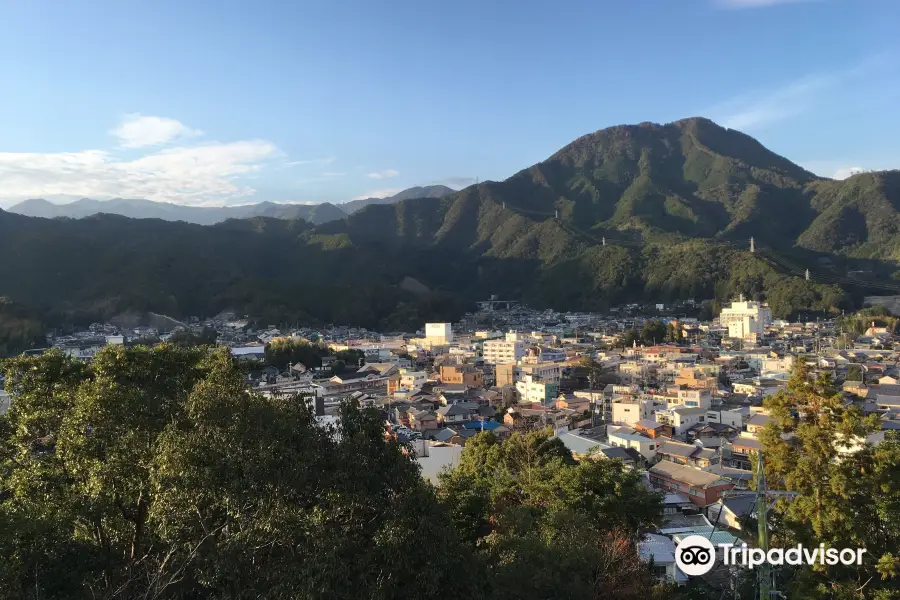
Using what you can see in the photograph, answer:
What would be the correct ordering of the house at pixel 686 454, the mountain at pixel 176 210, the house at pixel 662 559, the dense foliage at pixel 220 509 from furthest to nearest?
the mountain at pixel 176 210, the house at pixel 686 454, the house at pixel 662 559, the dense foliage at pixel 220 509

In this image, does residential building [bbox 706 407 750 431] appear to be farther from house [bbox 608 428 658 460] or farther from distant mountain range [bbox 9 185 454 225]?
distant mountain range [bbox 9 185 454 225]

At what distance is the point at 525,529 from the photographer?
5.98m

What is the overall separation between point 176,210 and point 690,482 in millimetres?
185792

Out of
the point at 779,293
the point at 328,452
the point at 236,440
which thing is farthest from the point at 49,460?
the point at 779,293

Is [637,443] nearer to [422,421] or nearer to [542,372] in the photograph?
[422,421]

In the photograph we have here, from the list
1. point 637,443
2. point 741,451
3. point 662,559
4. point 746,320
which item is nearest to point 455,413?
point 637,443

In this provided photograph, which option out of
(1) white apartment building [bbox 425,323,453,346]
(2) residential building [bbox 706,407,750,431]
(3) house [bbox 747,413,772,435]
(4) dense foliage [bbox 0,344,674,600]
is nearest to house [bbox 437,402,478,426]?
(2) residential building [bbox 706,407,750,431]

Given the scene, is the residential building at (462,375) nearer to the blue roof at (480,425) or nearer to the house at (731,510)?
the blue roof at (480,425)

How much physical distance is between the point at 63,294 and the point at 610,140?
10708 cm

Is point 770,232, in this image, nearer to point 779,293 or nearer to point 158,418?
point 779,293

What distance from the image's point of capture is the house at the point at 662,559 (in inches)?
286

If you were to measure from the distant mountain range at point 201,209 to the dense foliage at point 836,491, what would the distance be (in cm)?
13752

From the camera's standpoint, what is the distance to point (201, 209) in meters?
183

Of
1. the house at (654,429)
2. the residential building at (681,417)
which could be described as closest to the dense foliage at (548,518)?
the house at (654,429)
